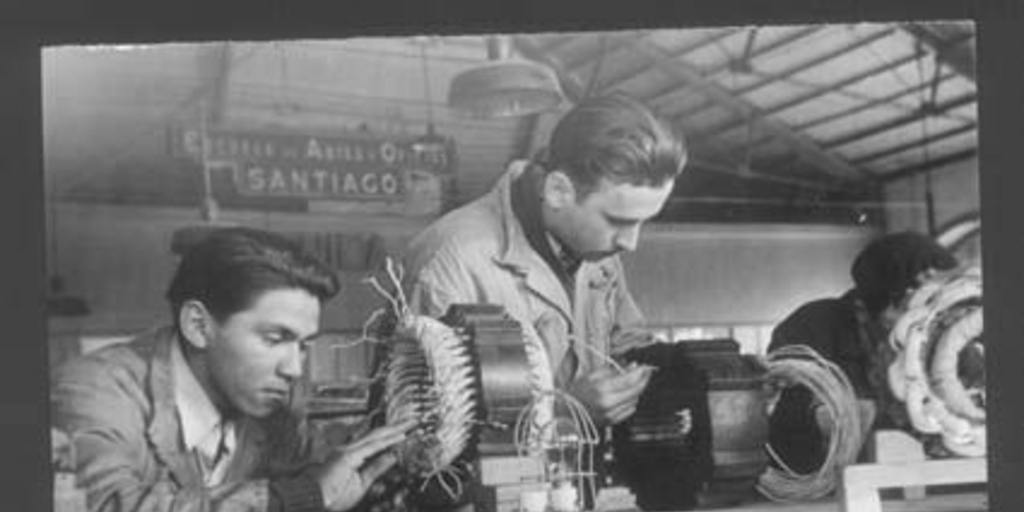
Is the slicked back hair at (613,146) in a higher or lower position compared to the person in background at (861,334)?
higher

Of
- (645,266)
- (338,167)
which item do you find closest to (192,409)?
(338,167)

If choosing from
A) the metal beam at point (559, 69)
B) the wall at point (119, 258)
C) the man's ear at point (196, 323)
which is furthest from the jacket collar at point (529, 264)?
the man's ear at point (196, 323)

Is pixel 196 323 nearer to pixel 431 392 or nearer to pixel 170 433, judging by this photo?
pixel 170 433

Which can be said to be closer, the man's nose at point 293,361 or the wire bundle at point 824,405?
the man's nose at point 293,361

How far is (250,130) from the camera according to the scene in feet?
13.3

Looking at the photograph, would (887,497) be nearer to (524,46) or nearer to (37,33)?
(524,46)

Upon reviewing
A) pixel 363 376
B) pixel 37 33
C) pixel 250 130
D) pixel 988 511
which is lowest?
pixel 988 511

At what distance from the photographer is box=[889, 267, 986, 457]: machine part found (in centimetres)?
423

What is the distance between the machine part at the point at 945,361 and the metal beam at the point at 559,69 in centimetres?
114

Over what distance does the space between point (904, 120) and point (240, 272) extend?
1.93m

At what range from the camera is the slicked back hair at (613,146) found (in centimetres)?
412

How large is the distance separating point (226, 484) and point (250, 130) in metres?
0.97

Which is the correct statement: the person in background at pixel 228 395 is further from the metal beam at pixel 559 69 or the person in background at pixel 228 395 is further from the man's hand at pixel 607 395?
the metal beam at pixel 559 69

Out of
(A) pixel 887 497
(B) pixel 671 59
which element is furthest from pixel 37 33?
(A) pixel 887 497
